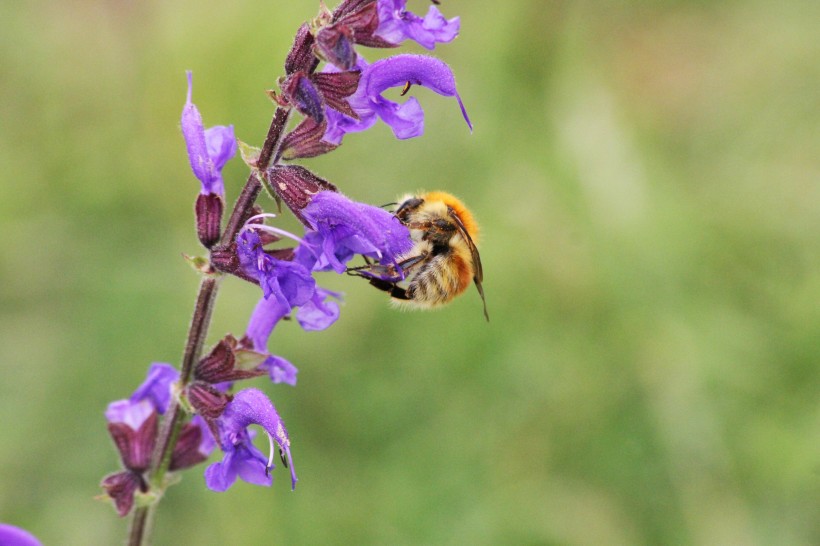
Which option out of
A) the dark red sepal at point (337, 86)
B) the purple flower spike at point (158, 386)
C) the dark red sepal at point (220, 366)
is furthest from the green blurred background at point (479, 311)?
the dark red sepal at point (337, 86)

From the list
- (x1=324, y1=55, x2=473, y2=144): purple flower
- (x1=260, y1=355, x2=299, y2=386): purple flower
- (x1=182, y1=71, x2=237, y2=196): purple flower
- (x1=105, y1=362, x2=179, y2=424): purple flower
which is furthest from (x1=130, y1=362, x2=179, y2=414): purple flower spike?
(x1=324, y1=55, x2=473, y2=144): purple flower

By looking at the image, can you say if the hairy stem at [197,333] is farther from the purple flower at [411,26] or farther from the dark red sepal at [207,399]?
the purple flower at [411,26]

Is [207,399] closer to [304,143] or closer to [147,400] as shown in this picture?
[147,400]

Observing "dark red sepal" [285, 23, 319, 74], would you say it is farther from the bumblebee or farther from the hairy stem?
the bumblebee

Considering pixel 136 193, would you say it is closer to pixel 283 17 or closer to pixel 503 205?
pixel 283 17

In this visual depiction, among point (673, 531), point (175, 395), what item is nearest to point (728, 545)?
point (673, 531)

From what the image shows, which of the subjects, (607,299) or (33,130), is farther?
(33,130)
